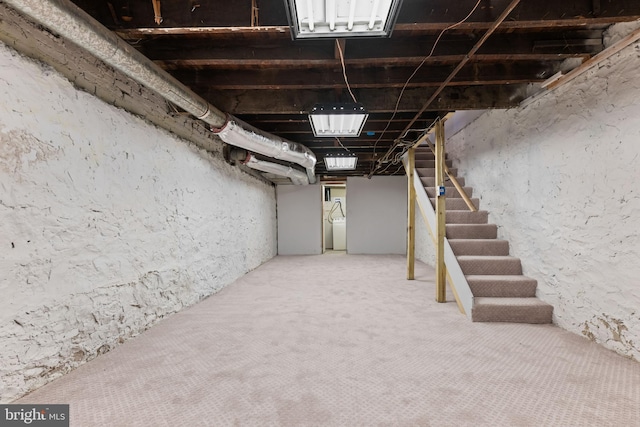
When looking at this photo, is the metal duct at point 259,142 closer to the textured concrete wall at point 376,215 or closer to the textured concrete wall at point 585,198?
the textured concrete wall at point 585,198

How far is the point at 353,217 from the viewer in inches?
279

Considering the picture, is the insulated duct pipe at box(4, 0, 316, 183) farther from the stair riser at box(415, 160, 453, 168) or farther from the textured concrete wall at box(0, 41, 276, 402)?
the stair riser at box(415, 160, 453, 168)

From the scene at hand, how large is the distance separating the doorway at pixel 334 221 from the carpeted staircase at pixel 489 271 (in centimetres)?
475

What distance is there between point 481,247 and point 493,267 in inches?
12.1

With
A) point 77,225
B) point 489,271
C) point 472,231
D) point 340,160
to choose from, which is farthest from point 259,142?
point 489,271

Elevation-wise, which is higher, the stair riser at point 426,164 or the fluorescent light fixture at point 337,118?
the fluorescent light fixture at point 337,118

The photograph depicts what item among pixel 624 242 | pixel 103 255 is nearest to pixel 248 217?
pixel 103 255

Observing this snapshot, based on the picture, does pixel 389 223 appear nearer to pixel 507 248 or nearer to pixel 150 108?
pixel 507 248

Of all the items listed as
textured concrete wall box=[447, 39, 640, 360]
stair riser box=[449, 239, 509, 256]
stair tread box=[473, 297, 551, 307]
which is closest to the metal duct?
stair riser box=[449, 239, 509, 256]

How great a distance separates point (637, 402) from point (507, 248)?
1838 millimetres

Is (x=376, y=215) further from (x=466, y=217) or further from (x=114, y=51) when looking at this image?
(x=114, y=51)

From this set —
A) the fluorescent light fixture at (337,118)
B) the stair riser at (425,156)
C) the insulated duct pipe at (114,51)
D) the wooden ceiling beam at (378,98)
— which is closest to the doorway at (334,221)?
the stair riser at (425,156)

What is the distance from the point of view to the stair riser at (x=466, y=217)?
344cm

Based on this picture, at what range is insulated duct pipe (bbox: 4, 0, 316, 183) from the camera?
115cm
